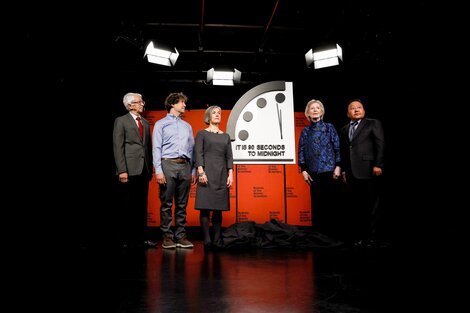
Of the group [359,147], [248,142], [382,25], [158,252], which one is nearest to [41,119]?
[158,252]

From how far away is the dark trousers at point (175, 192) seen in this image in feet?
10.4

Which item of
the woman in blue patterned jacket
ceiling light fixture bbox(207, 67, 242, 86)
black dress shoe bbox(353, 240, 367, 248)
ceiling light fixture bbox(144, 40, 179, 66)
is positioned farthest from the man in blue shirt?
ceiling light fixture bbox(207, 67, 242, 86)

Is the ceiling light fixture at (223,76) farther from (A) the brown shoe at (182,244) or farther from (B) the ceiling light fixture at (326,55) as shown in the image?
(A) the brown shoe at (182,244)

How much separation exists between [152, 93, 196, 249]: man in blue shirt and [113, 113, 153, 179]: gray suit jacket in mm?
255

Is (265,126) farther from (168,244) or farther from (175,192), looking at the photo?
(168,244)

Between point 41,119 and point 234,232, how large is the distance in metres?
2.32

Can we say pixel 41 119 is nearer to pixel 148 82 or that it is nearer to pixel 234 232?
pixel 234 232

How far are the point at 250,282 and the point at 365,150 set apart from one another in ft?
7.25

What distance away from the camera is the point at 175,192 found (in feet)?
10.7

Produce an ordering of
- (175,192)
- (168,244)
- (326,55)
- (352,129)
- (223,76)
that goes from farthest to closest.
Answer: (223,76)
(326,55)
(352,129)
(175,192)
(168,244)

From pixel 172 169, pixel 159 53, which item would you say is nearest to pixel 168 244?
pixel 172 169

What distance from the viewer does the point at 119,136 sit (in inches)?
131

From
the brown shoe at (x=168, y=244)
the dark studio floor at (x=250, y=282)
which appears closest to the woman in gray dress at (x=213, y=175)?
the brown shoe at (x=168, y=244)

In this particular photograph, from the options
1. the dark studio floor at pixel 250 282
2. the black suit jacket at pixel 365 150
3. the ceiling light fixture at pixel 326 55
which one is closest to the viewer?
the dark studio floor at pixel 250 282
